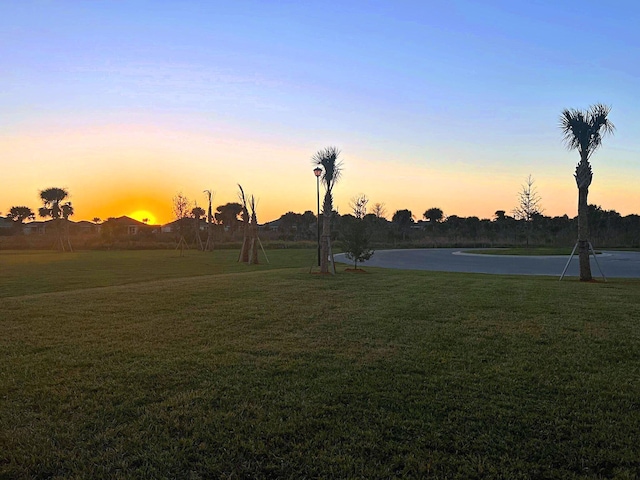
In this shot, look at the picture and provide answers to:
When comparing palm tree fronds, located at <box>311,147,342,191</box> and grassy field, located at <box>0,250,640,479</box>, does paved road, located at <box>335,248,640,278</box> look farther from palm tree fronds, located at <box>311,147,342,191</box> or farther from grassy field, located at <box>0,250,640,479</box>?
grassy field, located at <box>0,250,640,479</box>

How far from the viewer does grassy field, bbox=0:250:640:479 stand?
2.49 metres

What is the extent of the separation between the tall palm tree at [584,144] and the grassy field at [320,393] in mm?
5709

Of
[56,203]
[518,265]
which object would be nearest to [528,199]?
[518,265]

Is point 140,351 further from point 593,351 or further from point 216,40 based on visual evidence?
point 216,40

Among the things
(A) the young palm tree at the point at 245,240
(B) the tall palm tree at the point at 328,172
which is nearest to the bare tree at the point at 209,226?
(A) the young palm tree at the point at 245,240

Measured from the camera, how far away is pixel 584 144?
1211cm

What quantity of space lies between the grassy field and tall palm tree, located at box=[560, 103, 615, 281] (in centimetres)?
571

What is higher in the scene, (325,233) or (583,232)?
(325,233)

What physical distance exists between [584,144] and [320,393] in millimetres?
12160

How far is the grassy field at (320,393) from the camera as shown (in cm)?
249

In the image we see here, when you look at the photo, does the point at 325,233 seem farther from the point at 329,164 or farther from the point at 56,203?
the point at 56,203

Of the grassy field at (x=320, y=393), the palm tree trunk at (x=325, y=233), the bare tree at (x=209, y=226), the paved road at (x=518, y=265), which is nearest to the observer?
the grassy field at (x=320, y=393)

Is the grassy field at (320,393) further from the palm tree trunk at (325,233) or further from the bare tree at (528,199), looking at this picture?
the bare tree at (528,199)

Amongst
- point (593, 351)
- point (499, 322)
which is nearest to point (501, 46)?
point (499, 322)
